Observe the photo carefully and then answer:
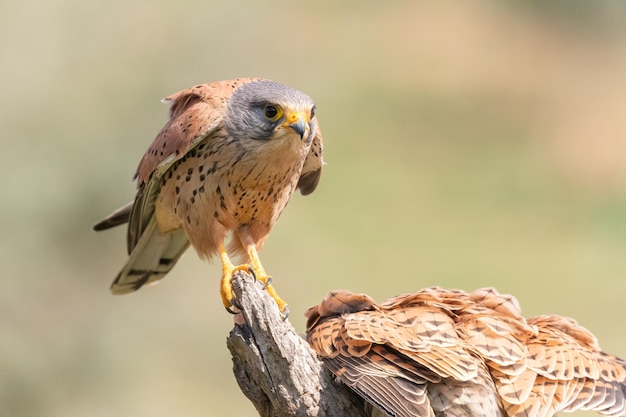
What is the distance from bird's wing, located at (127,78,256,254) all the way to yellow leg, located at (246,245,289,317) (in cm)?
52

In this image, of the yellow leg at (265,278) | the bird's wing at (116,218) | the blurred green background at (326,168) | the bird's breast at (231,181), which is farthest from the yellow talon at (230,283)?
the blurred green background at (326,168)

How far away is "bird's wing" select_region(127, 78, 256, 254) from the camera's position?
3.76m

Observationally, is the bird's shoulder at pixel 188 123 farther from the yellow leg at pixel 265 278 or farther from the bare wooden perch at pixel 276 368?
the bare wooden perch at pixel 276 368

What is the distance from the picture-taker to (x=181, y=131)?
12.4ft

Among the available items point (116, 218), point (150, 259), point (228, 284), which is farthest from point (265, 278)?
point (116, 218)

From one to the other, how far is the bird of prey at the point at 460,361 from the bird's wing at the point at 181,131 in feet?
3.27

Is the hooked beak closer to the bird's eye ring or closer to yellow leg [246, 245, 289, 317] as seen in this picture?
the bird's eye ring

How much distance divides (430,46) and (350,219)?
14.7 feet

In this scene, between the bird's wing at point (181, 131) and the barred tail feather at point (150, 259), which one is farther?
the barred tail feather at point (150, 259)

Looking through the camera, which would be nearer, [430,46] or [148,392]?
[148,392]

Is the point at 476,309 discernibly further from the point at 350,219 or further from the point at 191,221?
the point at 350,219

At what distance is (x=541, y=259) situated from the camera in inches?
372

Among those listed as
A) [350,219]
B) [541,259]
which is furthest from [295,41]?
[541,259]

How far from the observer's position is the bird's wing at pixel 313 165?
4.02 meters
